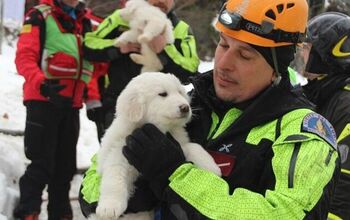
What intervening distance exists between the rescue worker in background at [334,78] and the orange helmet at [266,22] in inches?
48.4

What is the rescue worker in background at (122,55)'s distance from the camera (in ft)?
15.9

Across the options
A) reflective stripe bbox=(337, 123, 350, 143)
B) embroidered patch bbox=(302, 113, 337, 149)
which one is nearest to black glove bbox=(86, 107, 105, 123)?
reflective stripe bbox=(337, 123, 350, 143)

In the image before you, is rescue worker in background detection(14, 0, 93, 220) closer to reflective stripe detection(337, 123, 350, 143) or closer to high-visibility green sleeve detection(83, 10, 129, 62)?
high-visibility green sleeve detection(83, 10, 129, 62)

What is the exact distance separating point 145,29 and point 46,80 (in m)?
1.12

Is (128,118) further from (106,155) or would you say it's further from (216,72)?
(216,72)

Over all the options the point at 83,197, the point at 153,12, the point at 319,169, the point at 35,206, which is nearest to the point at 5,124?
the point at 35,206

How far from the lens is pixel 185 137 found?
2541 millimetres

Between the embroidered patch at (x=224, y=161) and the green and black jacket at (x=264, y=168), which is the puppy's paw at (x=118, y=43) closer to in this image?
the green and black jacket at (x=264, y=168)

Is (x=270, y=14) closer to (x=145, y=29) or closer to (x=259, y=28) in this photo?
(x=259, y=28)

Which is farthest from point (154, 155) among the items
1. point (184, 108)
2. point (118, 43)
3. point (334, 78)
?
point (118, 43)

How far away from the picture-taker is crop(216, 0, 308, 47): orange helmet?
214cm

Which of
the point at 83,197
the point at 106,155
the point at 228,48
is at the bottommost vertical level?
the point at 83,197

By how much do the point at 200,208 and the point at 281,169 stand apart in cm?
35

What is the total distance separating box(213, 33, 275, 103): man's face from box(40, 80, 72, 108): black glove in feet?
8.69
